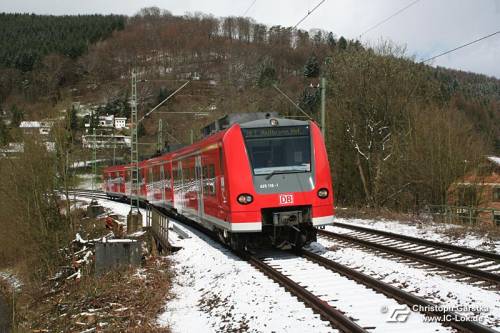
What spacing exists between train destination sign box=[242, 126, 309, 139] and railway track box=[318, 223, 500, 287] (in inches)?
125

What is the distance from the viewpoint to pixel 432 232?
15117mm

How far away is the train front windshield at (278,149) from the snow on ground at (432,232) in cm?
464

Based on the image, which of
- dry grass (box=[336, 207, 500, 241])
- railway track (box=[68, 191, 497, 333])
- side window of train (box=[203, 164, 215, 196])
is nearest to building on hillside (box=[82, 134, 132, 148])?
dry grass (box=[336, 207, 500, 241])

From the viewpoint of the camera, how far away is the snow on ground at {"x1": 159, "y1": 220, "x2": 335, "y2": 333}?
6.73 metres

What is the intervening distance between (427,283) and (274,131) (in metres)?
4.69

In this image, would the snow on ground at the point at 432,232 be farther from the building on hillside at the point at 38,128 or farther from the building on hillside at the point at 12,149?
the building on hillside at the point at 12,149

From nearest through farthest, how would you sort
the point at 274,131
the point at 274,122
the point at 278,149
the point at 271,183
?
1. the point at 271,183
2. the point at 278,149
3. the point at 274,131
4. the point at 274,122

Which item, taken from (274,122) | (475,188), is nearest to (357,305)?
(274,122)

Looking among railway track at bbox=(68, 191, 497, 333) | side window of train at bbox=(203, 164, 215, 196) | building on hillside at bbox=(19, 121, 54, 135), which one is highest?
building on hillside at bbox=(19, 121, 54, 135)

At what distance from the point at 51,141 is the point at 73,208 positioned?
309 centimetres

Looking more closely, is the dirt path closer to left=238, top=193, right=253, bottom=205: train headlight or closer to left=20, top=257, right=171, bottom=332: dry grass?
left=20, top=257, right=171, bottom=332: dry grass

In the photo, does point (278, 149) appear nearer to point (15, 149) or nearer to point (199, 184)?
point (199, 184)

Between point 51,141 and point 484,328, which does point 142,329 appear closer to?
point 484,328

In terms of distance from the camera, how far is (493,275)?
26.7 ft
